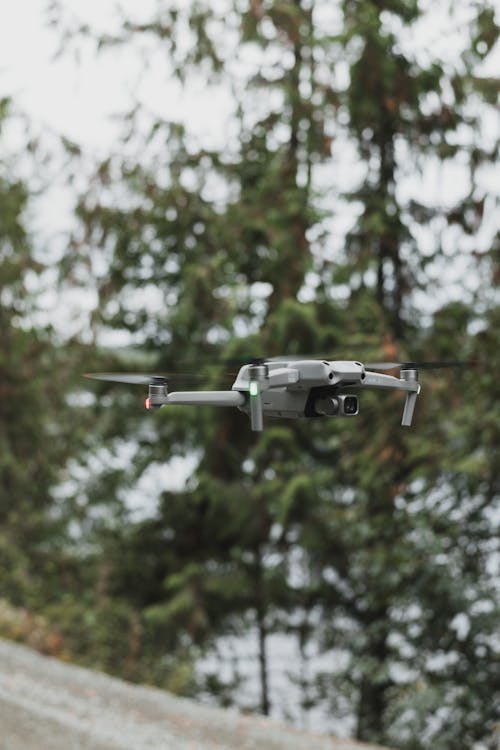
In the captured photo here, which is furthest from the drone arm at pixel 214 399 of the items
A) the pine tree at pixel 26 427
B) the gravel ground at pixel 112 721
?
the pine tree at pixel 26 427

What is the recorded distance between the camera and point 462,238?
923cm

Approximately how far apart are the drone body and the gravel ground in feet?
22.9

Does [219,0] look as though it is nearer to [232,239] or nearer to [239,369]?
[232,239]

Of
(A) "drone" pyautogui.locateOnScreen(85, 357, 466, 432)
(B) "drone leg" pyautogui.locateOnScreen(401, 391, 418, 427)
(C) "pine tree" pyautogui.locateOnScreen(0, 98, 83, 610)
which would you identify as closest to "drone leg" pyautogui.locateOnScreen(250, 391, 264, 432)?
(A) "drone" pyautogui.locateOnScreen(85, 357, 466, 432)

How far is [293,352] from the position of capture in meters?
8.62

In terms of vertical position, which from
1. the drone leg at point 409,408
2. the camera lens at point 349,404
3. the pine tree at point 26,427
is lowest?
the pine tree at point 26,427

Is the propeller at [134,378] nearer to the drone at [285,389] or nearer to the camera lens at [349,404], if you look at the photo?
the drone at [285,389]

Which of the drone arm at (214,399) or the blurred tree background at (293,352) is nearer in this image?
the drone arm at (214,399)

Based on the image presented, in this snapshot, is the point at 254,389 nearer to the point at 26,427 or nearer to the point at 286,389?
the point at 286,389

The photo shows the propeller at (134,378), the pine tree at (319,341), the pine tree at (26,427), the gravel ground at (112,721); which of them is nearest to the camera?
the propeller at (134,378)

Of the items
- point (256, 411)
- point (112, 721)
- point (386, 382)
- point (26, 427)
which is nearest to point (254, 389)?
point (256, 411)

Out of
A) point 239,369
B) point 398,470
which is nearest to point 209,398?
point 239,369

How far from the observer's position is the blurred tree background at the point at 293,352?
777 centimetres

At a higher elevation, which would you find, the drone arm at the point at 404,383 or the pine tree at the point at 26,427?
the drone arm at the point at 404,383
